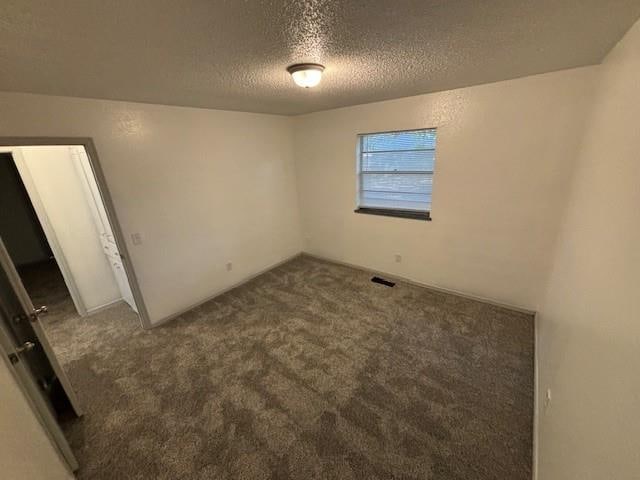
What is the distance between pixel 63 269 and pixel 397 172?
443 centimetres

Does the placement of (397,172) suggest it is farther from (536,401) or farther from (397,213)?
(536,401)

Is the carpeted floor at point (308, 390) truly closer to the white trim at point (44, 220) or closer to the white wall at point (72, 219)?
the white trim at point (44, 220)

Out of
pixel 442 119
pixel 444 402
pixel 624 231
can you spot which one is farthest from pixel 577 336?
pixel 442 119

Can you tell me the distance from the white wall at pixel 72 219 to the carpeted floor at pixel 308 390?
1.44 feet

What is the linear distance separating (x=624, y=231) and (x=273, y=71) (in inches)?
84.1

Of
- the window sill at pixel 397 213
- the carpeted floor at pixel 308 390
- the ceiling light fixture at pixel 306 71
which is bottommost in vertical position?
the carpeted floor at pixel 308 390

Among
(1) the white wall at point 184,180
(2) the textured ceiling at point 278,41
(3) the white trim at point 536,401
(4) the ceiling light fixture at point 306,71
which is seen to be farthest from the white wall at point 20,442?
(3) the white trim at point 536,401

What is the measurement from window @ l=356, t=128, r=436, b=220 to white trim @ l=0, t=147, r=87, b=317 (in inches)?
152

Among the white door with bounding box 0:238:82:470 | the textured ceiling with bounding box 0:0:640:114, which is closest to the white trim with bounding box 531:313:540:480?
the textured ceiling with bounding box 0:0:640:114

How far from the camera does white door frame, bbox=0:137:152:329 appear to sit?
6.34 feet

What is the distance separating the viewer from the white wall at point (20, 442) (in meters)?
0.91

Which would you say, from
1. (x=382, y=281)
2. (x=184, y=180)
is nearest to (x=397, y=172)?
(x=382, y=281)

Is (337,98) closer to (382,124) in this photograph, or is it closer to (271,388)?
(382,124)

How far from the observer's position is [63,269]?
9.87ft
